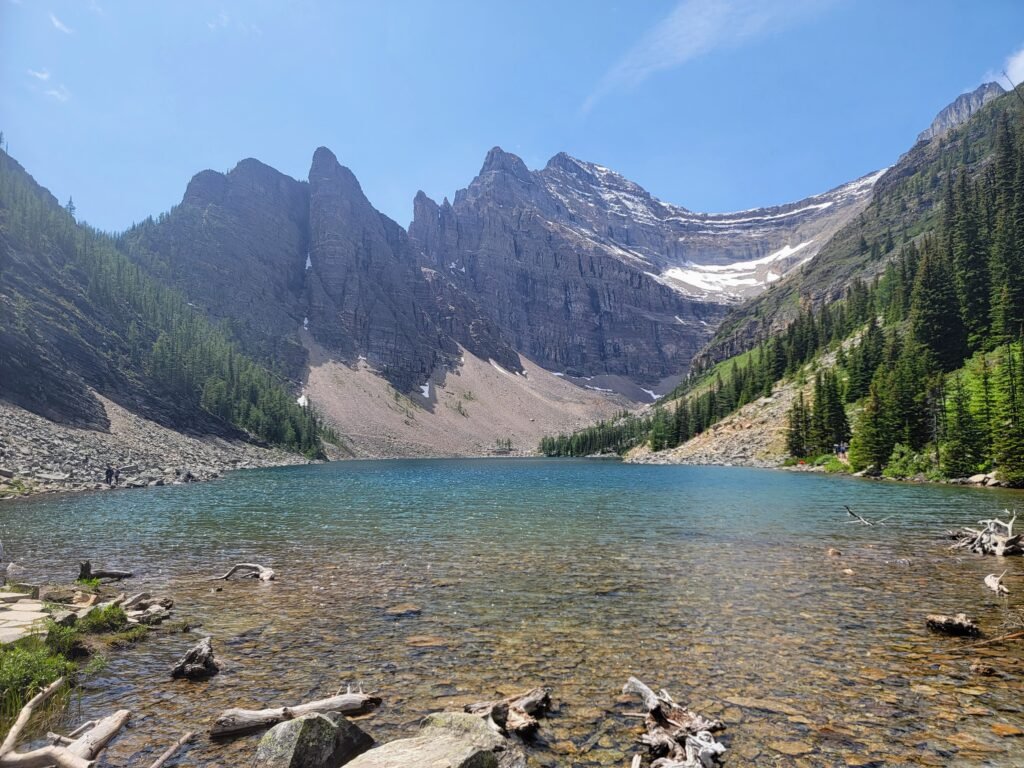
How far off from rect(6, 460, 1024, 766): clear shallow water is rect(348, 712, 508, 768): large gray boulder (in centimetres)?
147

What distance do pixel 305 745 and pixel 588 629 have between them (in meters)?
8.14

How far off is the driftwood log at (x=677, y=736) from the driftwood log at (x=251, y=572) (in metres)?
14.4

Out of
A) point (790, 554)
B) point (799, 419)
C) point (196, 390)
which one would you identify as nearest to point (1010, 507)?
point (790, 554)

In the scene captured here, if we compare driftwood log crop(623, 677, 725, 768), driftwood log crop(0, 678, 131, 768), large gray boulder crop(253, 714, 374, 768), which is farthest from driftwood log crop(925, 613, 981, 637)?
driftwood log crop(0, 678, 131, 768)

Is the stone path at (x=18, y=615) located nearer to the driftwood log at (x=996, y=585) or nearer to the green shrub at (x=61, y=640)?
the green shrub at (x=61, y=640)

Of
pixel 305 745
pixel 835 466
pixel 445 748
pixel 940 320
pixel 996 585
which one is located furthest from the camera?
pixel 940 320

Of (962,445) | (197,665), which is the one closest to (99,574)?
(197,665)

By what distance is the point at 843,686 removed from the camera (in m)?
10.0

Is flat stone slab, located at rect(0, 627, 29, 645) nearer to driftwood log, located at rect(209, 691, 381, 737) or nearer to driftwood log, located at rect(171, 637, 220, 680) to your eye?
driftwood log, located at rect(171, 637, 220, 680)

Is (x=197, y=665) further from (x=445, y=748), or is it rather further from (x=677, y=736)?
(x=677, y=736)

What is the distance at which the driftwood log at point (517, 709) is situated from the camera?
28.0 feet

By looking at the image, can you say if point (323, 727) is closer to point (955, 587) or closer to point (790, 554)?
point (955, 587)

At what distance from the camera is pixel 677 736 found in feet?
26.7

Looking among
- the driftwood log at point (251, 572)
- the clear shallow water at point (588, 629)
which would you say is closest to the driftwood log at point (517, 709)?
the clear shallow water at point (588, 629)
